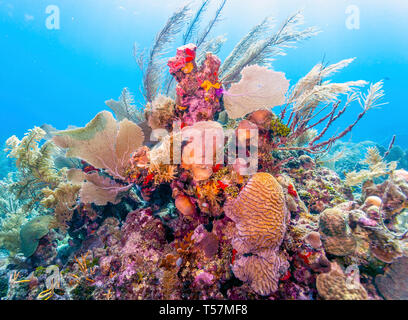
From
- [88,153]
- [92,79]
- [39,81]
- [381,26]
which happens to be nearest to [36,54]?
[39,81]

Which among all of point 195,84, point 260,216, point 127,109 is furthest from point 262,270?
point 127,109

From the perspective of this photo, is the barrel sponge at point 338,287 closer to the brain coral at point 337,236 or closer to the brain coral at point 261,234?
the brain coral at point 337,236

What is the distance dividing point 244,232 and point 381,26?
9952 cm

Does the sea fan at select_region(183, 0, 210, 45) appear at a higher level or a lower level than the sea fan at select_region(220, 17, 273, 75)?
higher

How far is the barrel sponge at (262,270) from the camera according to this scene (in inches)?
86.4

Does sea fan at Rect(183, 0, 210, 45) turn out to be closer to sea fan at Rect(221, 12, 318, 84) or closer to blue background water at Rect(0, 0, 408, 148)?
sea fan at Rect(221, 12, 318, 84)

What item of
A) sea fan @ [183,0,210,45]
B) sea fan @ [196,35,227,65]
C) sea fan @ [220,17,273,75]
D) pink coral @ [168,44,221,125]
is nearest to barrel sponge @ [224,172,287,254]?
pink coral @ [168,44,221,125]

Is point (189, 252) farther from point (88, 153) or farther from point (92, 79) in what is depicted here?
point (92, 79)

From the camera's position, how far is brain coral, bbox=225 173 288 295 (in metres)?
2.25

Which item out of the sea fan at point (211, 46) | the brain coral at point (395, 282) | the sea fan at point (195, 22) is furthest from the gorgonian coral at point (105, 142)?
the sea fan at point (195, 22)

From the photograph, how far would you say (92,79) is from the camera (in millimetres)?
96125

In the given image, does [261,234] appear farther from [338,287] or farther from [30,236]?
[30,236]

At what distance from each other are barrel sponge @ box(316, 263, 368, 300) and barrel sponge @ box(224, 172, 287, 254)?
25.4 inches

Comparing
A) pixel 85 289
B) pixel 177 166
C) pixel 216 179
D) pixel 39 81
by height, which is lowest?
pixel 85 289
